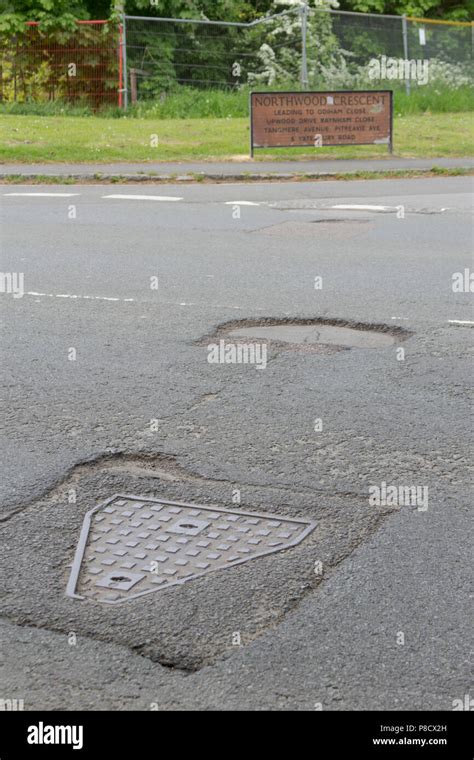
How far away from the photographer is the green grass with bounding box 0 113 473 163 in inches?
765

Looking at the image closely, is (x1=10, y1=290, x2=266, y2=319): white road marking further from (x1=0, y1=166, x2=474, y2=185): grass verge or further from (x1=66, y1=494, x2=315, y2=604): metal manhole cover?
(x1=0, y1=166, x2=474, y2=185): grass verge

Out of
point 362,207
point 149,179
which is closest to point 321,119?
point 149,179

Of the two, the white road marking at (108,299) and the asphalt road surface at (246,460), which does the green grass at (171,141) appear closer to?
the asphalt road surface at (246,460)

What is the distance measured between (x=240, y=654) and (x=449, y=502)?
1519 millimetres

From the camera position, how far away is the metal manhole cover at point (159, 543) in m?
4.19

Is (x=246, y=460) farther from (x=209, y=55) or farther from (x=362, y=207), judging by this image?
(x=209, y=55)

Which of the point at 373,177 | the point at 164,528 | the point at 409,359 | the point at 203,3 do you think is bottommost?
the point at 164,528

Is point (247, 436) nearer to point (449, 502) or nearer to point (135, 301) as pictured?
point (449, 502)

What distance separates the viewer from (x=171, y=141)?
21125 mm

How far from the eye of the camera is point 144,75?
2728 cm

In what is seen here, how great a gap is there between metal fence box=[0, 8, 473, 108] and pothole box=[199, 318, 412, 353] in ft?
64.9

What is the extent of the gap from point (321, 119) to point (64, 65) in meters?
10.5

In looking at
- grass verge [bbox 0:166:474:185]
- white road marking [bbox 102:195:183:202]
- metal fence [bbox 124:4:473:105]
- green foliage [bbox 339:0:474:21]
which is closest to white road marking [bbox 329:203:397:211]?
white road marking [bbox 102:195:183:202]

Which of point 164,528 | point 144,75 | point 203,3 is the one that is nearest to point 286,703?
point 164,528
